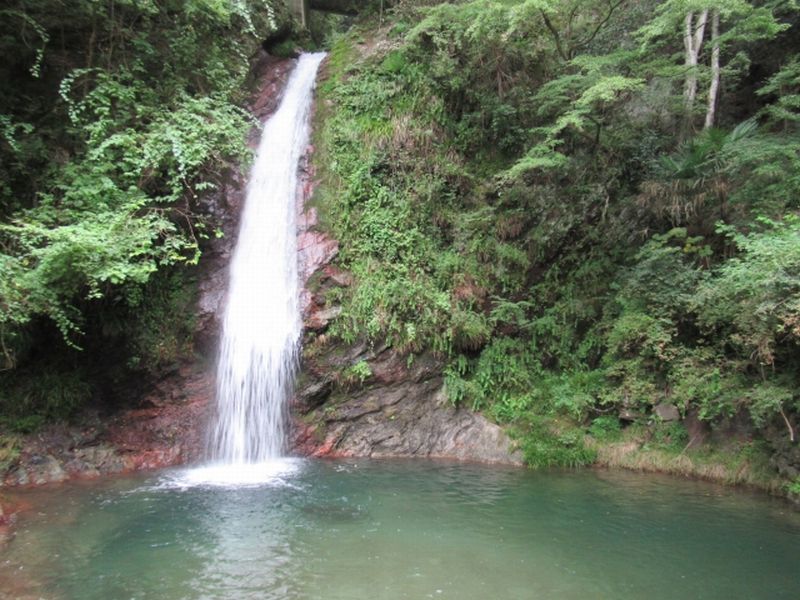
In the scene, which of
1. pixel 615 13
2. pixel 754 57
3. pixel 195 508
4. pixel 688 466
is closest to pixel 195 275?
pixel 195 508

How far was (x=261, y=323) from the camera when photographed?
11109mm

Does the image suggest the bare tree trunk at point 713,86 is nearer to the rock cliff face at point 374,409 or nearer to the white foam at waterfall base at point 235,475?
the rock cliff face at point 374,409

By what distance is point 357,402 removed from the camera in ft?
35.6

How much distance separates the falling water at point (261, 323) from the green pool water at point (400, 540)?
1475 millimetres

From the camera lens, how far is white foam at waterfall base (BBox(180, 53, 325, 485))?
398 inches

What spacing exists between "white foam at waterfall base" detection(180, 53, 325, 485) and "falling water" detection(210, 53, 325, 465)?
2 centimetres

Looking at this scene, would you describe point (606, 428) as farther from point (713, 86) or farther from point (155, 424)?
point (155, 424)

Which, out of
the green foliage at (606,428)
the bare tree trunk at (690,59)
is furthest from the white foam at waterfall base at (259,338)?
the bare tree trunk at (690,59)

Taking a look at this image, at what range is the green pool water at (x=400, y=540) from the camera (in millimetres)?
5418

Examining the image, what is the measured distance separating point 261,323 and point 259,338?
1.12 feet

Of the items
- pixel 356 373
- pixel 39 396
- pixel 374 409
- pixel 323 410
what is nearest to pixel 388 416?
pixel 374 409

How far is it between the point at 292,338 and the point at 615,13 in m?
11.3

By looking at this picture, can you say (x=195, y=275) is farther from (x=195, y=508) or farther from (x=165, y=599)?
(x=165, y=599)

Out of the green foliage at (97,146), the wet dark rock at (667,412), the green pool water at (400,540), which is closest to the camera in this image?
the green pool water at (400,540)
